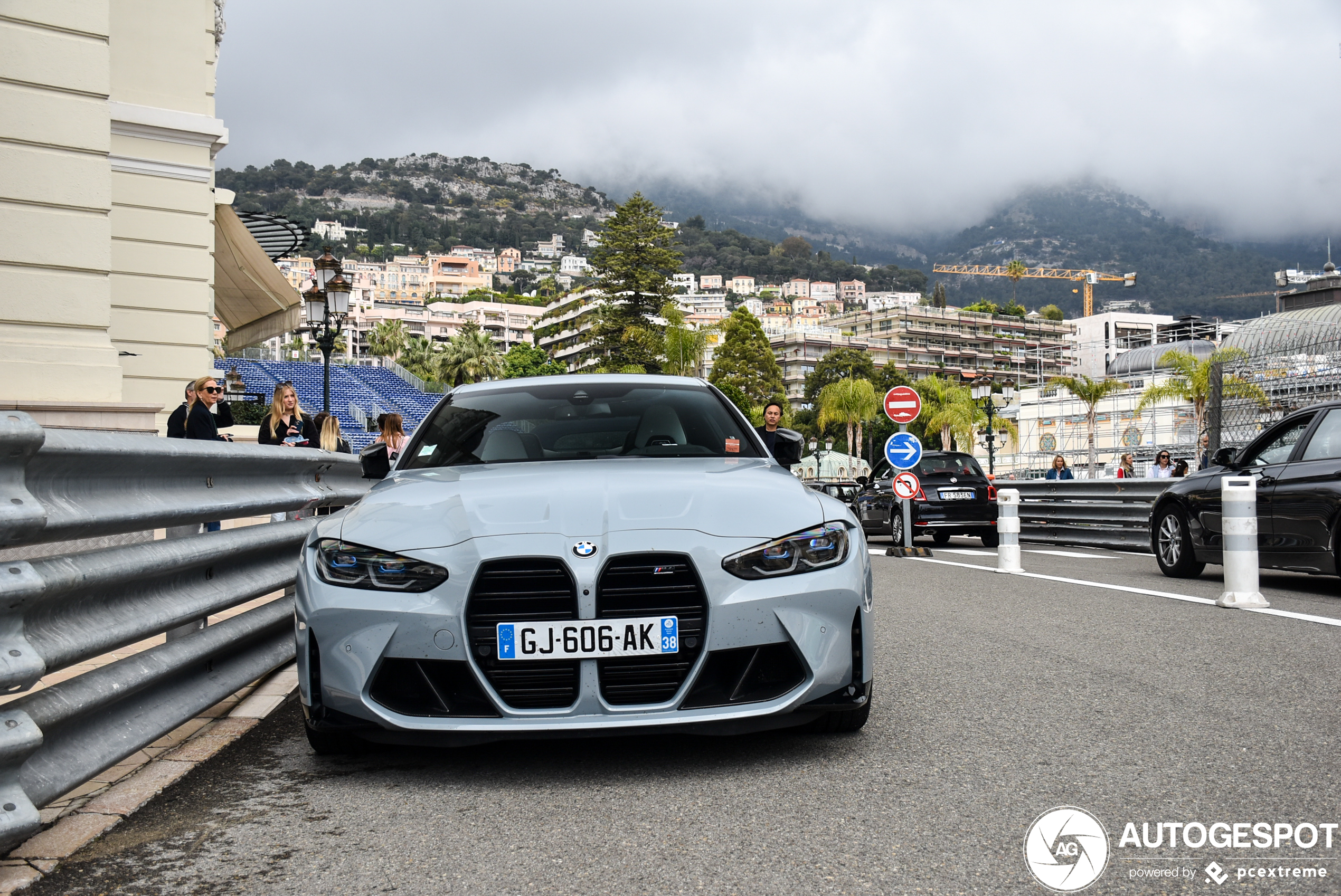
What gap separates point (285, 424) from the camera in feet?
40.0

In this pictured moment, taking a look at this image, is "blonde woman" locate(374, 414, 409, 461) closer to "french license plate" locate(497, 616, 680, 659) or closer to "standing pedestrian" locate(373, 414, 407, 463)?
"standing pedestrian" locate(373, 414, 407, 463)

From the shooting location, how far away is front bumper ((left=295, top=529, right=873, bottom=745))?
388 centimetres

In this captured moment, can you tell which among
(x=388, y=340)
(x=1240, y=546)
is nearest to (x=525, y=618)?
(x=1240, y=546)

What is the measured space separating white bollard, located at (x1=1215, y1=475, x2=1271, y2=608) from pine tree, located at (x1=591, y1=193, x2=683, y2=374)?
7245 cm

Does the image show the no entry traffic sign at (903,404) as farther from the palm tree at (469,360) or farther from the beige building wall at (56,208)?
the palm tree at (469,360)

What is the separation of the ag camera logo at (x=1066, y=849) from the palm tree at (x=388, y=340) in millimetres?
134656

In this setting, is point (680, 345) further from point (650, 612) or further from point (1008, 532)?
point (650, 612)

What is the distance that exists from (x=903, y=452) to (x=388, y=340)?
407ft

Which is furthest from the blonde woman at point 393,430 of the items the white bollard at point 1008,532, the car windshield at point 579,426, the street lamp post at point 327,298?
the street lamp post at point 327,298

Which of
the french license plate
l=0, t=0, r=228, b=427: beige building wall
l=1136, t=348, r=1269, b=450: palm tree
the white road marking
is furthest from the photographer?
l=1136, t=348, r=1269, b=450: palm tree

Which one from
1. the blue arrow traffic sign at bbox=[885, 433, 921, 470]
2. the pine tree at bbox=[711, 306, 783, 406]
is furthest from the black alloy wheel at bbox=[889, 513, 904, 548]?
the pine tree at bbox=[711, 306, 783, 406]

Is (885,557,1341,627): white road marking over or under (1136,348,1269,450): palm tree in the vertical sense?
under

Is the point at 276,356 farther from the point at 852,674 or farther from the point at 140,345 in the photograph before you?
the point at 852,674

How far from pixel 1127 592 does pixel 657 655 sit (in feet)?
24.3
